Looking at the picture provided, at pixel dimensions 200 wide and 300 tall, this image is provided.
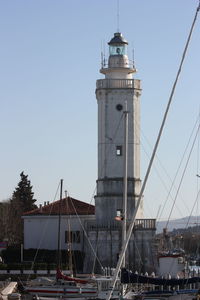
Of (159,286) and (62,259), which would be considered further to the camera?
(62,259)

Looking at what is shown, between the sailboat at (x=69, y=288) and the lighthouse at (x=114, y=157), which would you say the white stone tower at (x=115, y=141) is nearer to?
the lighthouse at (x=114, y=157)

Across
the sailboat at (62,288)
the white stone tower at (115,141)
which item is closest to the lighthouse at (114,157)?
the white stone tower at (115,141)

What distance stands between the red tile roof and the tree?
1662 cm

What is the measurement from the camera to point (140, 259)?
63.5m

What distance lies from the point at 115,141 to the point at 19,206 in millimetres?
32717

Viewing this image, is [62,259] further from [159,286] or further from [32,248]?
[159,286]

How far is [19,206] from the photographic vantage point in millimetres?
95938

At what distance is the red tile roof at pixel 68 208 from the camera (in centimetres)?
6888

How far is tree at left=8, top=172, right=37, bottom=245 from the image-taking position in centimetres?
9046

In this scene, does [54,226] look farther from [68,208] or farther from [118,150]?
[118,150]

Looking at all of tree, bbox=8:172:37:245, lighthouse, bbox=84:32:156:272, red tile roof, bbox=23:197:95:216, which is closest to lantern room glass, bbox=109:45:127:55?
lighthouse, bbox=84:32:156:272

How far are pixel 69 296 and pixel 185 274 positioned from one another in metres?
8.39

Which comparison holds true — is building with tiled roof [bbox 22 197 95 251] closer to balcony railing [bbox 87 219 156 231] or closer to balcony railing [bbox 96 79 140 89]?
balcony railing [bbox 87 219 156 231]

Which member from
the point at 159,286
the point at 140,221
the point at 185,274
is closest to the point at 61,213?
the point at 140,221
